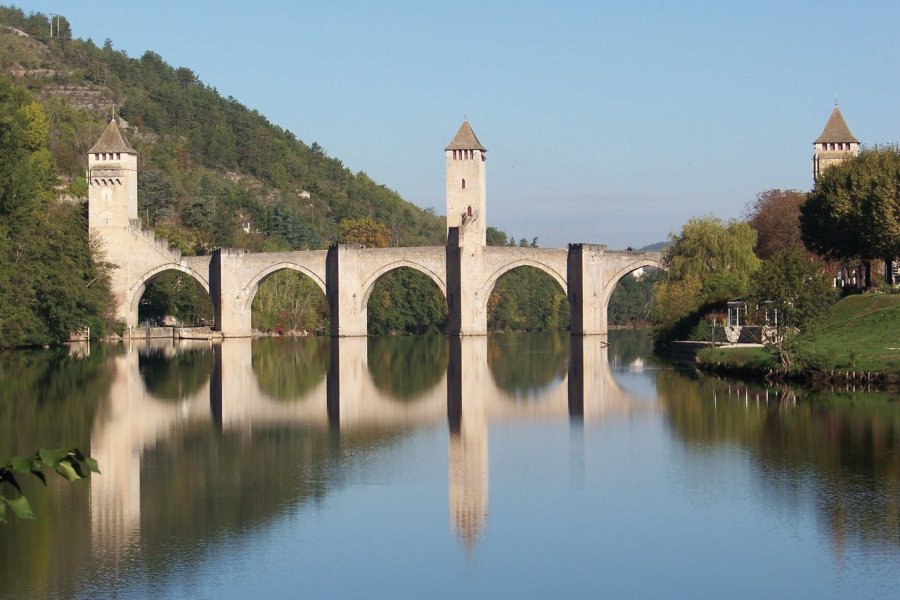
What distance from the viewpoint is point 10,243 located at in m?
44.0

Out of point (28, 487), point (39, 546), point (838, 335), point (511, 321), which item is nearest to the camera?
point (39, 546)

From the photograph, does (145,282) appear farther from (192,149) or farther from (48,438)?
(192,149)

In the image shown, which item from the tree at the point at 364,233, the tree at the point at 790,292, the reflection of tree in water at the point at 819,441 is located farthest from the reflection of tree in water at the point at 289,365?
the tree at the point at 364,233

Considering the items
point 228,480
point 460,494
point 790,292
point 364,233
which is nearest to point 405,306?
point 364,233

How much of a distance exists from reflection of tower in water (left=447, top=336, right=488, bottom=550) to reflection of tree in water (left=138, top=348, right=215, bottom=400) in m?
5.99

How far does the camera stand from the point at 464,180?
5647 cm

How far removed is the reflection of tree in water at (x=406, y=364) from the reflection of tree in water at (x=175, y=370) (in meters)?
4.43

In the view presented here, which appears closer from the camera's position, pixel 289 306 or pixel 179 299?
pixel 179 299

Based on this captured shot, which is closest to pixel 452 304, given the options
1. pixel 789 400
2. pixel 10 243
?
pixel 10 243

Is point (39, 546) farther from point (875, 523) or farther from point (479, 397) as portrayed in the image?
point (479, 397)

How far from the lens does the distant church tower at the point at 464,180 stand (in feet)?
184

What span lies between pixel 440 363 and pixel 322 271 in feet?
52.0

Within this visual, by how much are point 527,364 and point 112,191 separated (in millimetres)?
24909

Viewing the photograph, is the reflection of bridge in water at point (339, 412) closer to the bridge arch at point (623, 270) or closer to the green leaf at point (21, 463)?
the green leaf at point (21, 463)
